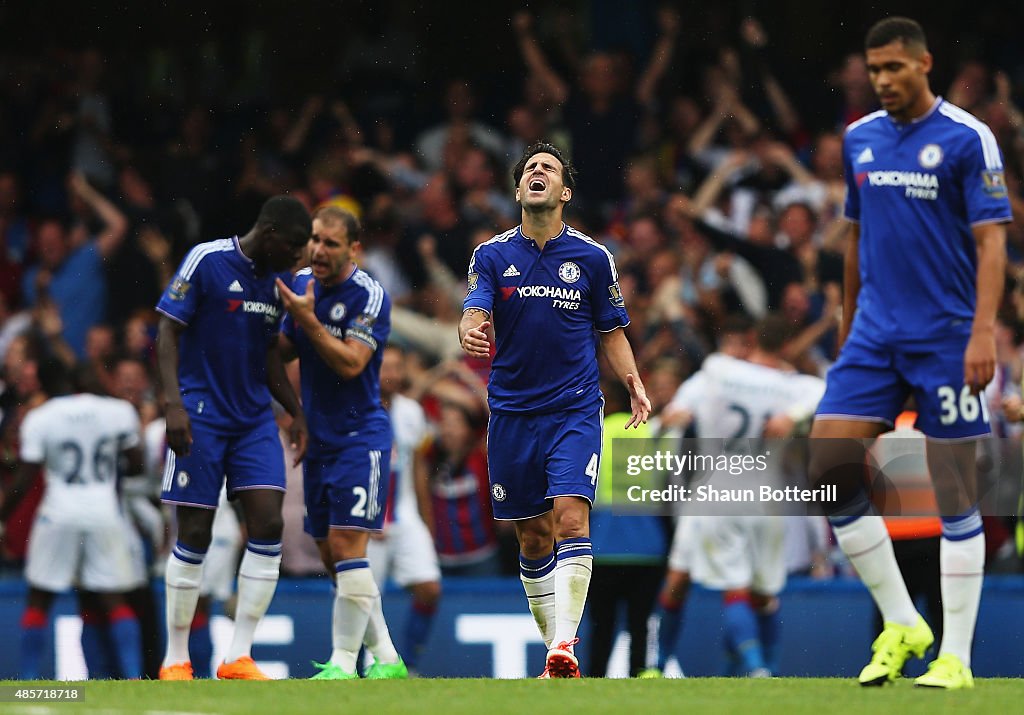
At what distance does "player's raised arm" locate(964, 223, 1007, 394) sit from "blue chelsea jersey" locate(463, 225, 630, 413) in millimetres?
1878

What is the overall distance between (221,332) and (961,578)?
3.67 meters

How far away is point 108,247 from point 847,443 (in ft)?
31.1

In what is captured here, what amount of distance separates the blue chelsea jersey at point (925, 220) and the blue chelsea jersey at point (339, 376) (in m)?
2.77

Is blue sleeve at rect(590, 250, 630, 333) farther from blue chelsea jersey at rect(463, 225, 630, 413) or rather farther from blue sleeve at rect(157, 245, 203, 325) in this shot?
blue sleeve at rect(157, 245, 203, 325)

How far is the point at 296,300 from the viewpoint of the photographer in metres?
8.29

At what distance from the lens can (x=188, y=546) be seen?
841cm

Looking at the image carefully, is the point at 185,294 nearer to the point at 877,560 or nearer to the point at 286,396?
the point at 286,396

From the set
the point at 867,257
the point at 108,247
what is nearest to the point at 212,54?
the point at 108,247

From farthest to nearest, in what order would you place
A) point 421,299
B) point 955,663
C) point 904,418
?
point 421,299 < point 904,418 < point 955,663

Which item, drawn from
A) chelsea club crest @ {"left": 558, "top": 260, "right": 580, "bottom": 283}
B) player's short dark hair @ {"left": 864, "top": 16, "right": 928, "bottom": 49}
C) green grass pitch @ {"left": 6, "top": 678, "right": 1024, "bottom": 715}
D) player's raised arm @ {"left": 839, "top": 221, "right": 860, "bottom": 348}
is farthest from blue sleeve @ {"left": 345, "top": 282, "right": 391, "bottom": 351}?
player's short dark hair @ {"left": 864, "top": 16, "right": 928, "bottom": 49}

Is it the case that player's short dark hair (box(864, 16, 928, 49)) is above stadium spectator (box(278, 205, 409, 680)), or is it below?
above

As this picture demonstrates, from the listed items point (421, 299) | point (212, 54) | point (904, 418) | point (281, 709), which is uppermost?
point (212, 54)

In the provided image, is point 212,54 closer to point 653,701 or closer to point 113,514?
point 113,514

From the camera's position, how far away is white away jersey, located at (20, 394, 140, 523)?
11.8 m
